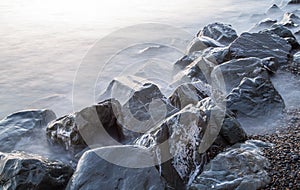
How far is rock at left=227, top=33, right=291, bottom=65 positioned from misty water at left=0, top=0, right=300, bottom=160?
51 centimetres

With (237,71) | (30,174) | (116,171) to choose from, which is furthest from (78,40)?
(116,171)

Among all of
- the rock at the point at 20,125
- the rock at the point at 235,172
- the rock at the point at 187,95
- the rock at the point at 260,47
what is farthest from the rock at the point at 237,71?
the rock at the point at 20,125

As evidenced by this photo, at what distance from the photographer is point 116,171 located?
2.29 meters

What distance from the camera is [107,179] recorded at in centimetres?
226

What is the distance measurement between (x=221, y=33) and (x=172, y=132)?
4.05m

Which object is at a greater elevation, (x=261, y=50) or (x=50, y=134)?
(x=261, y=50)

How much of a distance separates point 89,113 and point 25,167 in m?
0.92

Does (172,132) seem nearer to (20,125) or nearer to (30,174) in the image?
(30,174)

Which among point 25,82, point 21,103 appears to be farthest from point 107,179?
point 25,82

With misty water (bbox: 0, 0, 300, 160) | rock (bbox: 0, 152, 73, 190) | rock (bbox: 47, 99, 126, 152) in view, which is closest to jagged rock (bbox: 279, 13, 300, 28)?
misty water (bbox: 0, 0, 300, 160)

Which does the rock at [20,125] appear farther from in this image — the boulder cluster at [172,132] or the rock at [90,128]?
the rock at [90,128]

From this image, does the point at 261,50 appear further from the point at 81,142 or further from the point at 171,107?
the point at 81,142

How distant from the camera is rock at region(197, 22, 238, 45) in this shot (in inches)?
237

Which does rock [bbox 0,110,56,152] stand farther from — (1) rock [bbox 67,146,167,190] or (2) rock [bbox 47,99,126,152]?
(1) rock [bbox 67,146,167,190]
